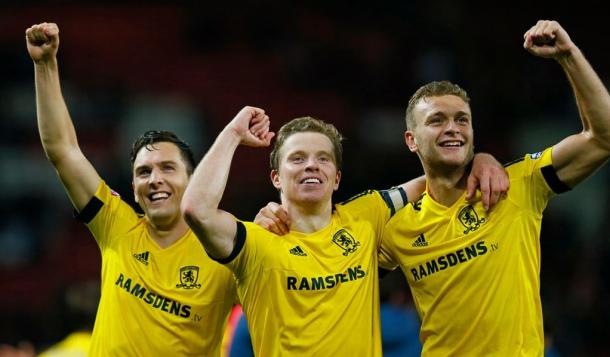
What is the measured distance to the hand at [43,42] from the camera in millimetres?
4845

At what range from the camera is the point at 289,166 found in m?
4.68

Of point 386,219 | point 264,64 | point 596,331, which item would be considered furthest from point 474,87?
point 386,219

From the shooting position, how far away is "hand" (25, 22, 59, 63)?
485cm

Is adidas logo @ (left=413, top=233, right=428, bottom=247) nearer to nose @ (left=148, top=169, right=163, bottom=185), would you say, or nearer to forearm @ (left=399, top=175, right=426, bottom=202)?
forearm @ (left=399, top=175, right=426, bottom=202)

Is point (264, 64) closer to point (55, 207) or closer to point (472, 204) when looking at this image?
point (55, 207)

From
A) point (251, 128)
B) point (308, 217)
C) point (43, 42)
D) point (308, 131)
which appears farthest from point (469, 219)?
point (43, 42)

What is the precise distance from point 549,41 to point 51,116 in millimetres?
2282

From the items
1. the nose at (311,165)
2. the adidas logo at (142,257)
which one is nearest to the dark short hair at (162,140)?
the adidas logo at (142,257)

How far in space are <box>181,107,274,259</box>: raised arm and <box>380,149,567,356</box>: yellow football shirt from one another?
0.84 m

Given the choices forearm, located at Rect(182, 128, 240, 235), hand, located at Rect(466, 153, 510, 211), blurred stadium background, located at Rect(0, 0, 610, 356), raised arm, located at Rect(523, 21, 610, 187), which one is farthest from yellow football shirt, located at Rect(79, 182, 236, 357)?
blurred stadium background, located at Rect(0, 0, 610, 356)

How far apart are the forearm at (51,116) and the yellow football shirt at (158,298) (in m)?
0.29

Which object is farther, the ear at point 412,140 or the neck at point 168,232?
the neck at point 168,232

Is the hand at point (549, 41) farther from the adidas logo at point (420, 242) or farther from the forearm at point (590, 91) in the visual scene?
the adidas logo at point (420, 242)

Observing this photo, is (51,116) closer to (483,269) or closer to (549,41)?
(483,269)
